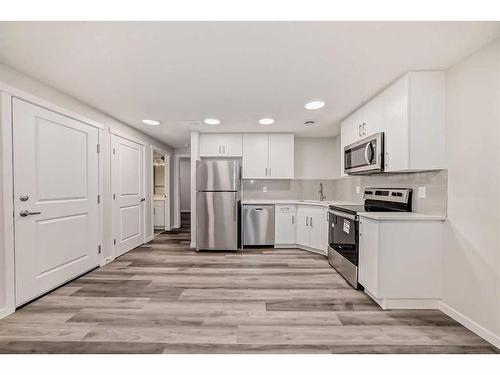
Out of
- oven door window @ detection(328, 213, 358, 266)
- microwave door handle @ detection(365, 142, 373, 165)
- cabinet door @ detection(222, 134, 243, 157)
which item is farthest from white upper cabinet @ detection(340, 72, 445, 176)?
cabinet door @ detection(222, 134, 243, 157)

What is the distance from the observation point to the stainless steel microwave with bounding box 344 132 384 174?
2377mm

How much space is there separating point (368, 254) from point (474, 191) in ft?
3.15

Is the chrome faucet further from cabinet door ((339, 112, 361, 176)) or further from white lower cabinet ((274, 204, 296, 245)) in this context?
cabinet door ((339, 112, 361, 176))

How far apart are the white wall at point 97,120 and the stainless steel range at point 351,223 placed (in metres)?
3.19

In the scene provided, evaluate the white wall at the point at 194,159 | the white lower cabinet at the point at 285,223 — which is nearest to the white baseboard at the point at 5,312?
the white wall at the point at 194,159

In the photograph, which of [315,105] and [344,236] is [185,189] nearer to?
[315,105]

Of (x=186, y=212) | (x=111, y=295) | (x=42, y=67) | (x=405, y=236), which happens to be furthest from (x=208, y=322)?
(x=186, y=212)

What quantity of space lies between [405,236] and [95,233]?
11.7 feet

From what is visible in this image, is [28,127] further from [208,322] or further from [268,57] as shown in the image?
[208,322]

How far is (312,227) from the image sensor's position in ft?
12.5

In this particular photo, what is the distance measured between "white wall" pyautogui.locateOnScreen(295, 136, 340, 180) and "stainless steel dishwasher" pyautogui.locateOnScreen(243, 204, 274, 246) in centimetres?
104

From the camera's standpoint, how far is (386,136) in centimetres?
234

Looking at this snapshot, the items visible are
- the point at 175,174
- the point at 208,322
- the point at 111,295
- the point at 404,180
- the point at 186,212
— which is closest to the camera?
the point at 208,322

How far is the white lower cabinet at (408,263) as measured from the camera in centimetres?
205
